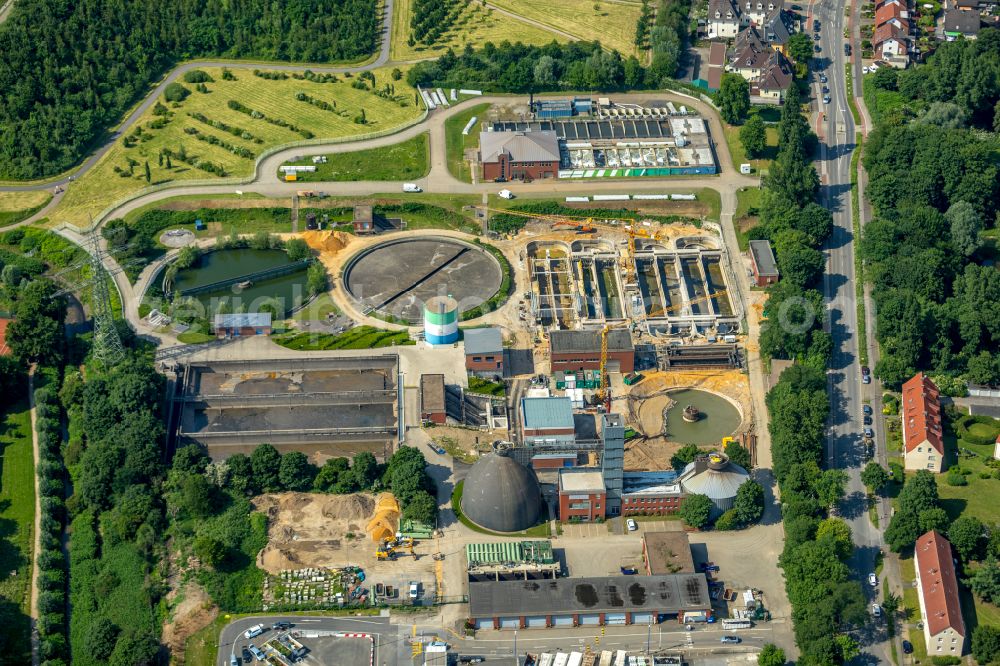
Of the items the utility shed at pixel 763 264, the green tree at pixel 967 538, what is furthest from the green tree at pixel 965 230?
the green tree at pixel 967 538

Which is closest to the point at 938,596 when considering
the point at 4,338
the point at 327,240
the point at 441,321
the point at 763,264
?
the point at 763,264

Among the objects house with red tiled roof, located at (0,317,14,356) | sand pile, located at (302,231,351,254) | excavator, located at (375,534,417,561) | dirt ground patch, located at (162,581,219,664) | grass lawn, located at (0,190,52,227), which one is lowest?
dirt ground patch, located at (162,581,219,664)

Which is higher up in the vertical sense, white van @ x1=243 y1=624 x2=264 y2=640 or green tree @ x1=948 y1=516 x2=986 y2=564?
green tree @ x1=948 y1=516 x2=986 y2=564

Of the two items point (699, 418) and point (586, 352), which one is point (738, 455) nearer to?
point (699, 418)

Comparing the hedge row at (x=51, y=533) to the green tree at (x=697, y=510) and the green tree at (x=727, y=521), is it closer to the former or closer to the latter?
the green tree at (x=697, y=510)

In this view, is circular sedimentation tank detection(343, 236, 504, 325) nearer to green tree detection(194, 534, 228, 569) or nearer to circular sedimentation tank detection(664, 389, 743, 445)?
circular sedimentation tank detection(664, 389, 743, 445)

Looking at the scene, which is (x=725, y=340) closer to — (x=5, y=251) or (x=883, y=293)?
(x=883, y=293)

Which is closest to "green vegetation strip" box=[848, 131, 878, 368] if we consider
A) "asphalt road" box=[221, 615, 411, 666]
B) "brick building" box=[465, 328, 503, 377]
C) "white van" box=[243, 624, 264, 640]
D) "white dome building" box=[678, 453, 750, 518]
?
"white dome building" box=[678, 453, 750, 518]
